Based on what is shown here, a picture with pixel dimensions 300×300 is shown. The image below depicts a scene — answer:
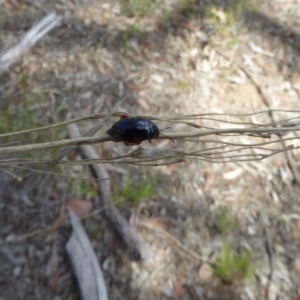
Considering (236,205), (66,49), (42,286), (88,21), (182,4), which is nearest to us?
(42,286)

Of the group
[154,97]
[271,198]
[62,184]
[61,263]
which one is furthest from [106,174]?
[271,198]

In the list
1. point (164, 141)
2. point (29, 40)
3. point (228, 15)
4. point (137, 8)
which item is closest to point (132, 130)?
point (164, 141)

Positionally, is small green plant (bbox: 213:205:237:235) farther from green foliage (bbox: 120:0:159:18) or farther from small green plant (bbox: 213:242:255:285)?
green foliage (bbox: 120:0:159:18)

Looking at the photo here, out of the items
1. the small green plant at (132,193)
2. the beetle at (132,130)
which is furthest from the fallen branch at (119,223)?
the beetle at (132,130)

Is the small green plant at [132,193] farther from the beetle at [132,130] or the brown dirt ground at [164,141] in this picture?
the beetle at [132,130]

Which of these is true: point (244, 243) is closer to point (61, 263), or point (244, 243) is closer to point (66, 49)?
point (61, 263)

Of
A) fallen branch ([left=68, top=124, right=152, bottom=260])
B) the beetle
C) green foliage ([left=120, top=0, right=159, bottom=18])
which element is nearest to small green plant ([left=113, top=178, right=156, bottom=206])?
fallen branch ([left=68, top=124, right=152, bottom=260])
